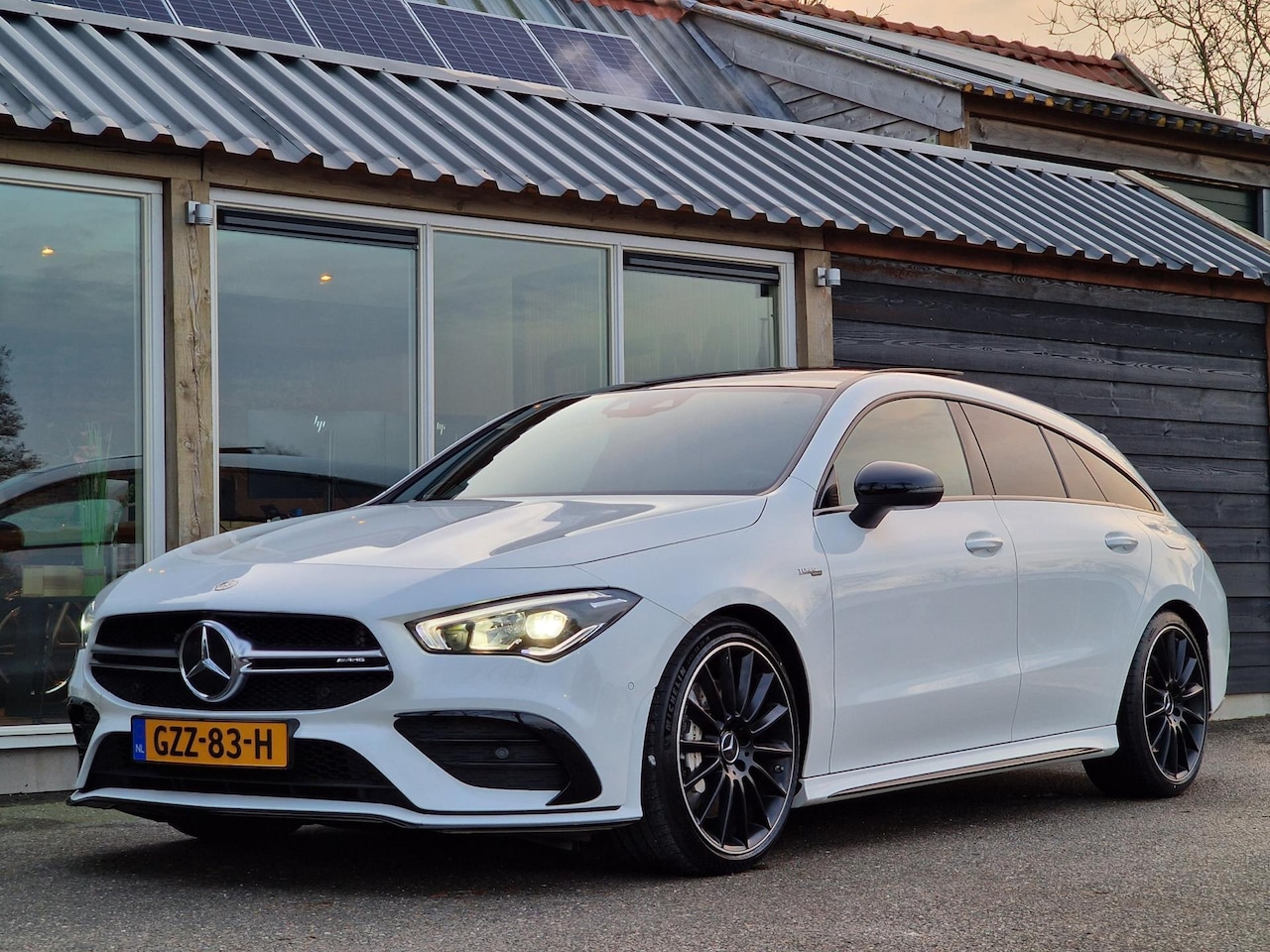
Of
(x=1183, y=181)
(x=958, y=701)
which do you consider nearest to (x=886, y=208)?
(x=958, y=701)

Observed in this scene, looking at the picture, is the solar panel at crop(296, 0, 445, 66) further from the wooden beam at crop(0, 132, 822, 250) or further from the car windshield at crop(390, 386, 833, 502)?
the car windshield at crop(390, 386, 833, 502)

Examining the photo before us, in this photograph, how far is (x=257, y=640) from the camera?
4.75 metres

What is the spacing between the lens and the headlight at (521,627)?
4641 millimetres

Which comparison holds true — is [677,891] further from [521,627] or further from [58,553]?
[58,553]

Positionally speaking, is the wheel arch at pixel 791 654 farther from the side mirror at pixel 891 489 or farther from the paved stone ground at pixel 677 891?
the side mirror at pixel 891 489

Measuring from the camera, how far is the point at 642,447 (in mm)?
5996

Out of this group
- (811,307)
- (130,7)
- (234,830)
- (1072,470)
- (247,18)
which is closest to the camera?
(234,830)

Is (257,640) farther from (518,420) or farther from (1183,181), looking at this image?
(1183,181)

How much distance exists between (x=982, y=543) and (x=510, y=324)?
13.6 ft

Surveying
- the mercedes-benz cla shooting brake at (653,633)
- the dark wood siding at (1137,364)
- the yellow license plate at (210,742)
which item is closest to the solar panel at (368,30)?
the dark wood siding at (1137,364)

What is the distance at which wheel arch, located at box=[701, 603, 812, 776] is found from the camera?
17.3ft

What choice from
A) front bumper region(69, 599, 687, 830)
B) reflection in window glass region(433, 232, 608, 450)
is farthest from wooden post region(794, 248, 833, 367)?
front bumper region(69, 599, 687, 830)

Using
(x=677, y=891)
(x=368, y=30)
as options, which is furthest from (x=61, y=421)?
(x=368, y=30)

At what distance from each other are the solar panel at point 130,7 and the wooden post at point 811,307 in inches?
178
